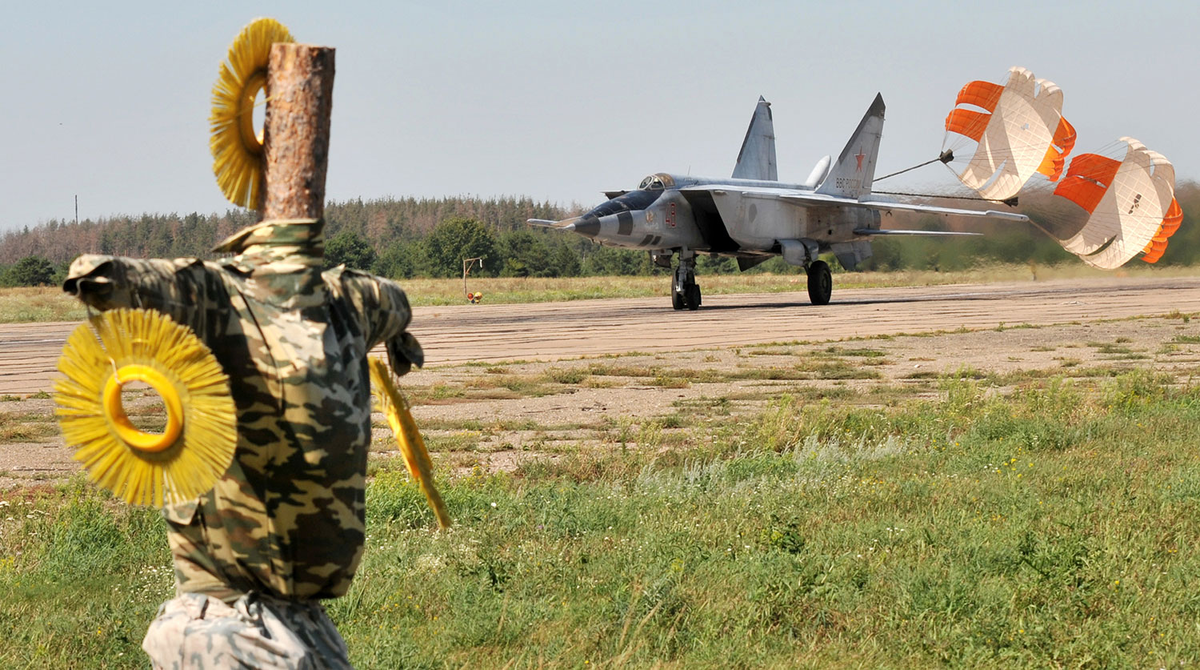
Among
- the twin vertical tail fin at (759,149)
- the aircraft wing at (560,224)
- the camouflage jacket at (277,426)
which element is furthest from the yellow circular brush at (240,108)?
the twin vertical tail fin at (759,149)

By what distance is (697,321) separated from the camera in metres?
26.7

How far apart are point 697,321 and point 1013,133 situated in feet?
27.8

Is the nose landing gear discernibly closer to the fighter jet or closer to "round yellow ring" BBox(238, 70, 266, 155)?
the fighter jet

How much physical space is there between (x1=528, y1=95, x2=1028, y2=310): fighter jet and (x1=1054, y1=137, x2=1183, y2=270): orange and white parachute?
3.15 m

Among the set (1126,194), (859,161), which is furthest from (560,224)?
(1126,194)

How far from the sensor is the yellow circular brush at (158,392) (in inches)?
73.7

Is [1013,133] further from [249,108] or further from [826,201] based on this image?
[249,108]

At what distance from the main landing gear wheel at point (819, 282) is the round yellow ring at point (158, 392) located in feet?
105

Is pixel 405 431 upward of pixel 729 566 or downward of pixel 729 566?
upward

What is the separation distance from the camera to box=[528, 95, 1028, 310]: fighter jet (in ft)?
91.8

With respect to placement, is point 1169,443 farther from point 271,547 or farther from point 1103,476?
point 271,547

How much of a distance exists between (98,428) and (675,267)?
95.7 ft

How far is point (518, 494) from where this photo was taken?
7.84 meters

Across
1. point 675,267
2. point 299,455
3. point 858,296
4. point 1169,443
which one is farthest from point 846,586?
point 858,296
